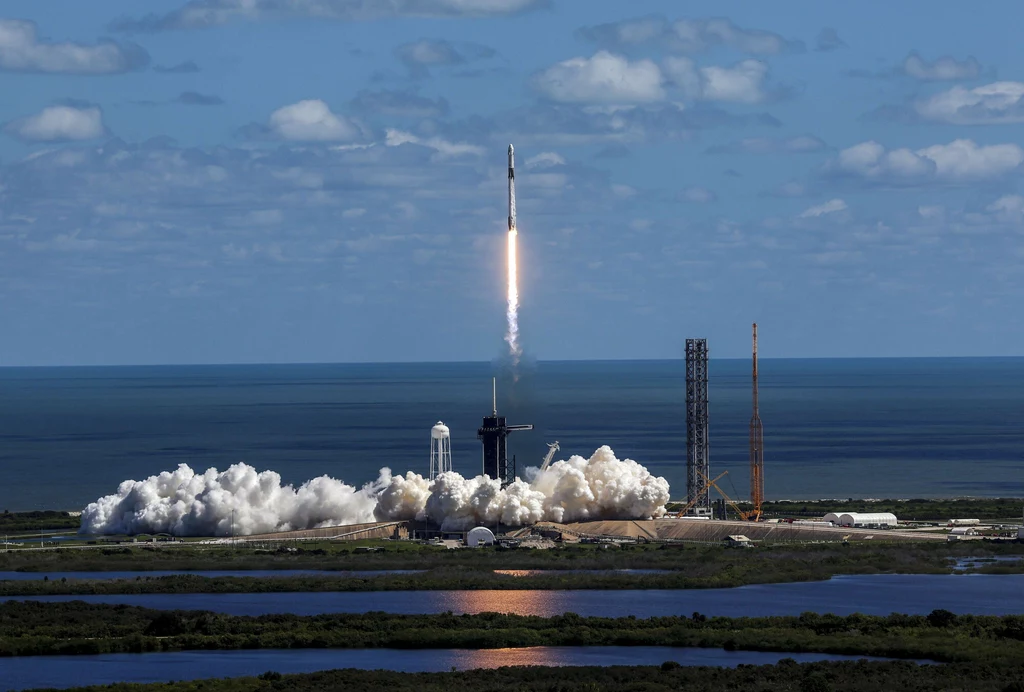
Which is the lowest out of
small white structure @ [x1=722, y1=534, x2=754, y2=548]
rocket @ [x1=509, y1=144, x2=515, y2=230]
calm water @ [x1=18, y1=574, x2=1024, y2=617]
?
calm water @ [x1=18, y1=574, x2=1024, y2=617]

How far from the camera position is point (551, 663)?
67625 millimetres

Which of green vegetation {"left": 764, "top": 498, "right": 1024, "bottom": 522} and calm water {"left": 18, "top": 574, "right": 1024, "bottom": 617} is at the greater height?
green vegetation {"left": 764, "top": 498, "right": 1024, "bottom": 522}

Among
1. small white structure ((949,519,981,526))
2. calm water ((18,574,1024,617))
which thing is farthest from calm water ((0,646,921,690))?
small white structure ((949,519,981,526))

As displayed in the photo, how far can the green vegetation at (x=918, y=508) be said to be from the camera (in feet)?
385

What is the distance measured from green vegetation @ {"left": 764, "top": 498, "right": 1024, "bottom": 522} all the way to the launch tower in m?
18.5

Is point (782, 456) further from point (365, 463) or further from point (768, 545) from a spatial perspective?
point (768, 545)

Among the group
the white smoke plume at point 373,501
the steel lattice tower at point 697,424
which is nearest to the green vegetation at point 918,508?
the steel lattice tower at point 697,424

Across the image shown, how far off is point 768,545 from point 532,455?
2395 centimetres

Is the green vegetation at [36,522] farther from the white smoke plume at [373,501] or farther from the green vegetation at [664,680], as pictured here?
the green vegetation at [664,680]

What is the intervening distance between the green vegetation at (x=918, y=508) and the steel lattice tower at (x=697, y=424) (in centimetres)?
781

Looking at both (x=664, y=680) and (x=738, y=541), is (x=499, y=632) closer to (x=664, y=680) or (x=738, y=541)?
(x=664, y=680)

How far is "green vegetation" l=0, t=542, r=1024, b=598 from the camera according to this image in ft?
290

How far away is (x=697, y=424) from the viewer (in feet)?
362

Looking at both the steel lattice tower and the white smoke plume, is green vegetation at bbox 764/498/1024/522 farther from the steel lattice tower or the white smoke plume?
the white smoke plume
